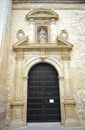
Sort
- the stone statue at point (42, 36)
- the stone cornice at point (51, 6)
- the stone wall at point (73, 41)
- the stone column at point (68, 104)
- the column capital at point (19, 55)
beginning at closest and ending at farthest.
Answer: the stone column at point (68, 104) < the stone wall at point (73, 41) < the column capital at point (19, 55) < the stone statue at point (42, 36) < the stone cornice at point (51, 6)

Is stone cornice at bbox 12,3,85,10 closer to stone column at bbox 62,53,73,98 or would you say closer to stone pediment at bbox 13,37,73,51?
stone pediment at bbox 13,37,73,51

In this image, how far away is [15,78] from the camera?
7074 millimetres

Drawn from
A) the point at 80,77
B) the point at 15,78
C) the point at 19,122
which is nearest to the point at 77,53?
the point at 80,77

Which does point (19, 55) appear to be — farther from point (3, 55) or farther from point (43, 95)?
point (43, 95)

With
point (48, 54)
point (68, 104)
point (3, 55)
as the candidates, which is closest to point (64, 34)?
point (48, 54)

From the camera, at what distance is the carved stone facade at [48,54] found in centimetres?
668

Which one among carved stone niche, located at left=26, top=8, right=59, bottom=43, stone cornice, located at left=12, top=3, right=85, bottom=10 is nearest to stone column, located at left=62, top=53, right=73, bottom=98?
carved stone niche, located at left=26, top=8, right=59, bottom=43

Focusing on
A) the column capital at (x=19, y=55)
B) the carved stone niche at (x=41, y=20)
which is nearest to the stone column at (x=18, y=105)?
the column capital at (x=19, y=55)

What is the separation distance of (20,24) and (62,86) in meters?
3.57

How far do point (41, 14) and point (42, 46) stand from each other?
1.86 meters

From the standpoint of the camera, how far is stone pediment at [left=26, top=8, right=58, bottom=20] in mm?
8008

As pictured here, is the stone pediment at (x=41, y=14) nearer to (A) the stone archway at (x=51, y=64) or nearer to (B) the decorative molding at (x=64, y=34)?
(B) the decorative molding at (x=64, y=34)

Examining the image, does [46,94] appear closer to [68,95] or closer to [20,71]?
[68,95]

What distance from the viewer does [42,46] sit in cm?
734
